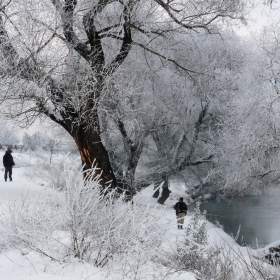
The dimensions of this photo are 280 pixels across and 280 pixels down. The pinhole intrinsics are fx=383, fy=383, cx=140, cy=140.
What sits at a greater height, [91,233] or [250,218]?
[91,233]

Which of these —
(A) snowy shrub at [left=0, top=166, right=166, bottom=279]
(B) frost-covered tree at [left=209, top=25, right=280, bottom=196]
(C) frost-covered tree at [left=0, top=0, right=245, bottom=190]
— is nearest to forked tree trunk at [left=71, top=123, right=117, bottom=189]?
(C) frost-covered tree at [left=0, top=0, right=245, bottom=190]

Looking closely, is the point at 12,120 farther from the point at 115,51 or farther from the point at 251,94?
the point at 251,94

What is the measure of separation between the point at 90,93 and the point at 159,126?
9012mm

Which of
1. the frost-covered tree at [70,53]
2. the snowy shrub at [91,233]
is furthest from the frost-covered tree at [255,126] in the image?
the snowy shrub at [91,233]

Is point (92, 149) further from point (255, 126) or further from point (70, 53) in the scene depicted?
point (255, 126)

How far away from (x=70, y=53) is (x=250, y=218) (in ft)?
47.2

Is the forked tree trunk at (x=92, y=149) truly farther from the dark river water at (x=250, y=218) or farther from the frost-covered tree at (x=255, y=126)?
the dark river water at (x=250, y=218)

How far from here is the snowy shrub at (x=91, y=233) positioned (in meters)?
4.25

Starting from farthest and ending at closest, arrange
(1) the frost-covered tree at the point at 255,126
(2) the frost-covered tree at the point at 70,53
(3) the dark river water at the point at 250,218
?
(3) the dark river water at the point at 250,218 < (1) the frost-covered tree at the point at 255,126 < (2) the frost-covered tree at the point at 70,53

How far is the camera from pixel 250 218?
19172 millimetres

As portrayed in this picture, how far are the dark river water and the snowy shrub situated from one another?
9942mm

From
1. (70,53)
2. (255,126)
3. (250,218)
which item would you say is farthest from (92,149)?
(250,218)

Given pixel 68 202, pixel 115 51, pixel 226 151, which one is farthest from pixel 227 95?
pixel 68 202

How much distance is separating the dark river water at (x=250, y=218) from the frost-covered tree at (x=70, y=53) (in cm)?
817
